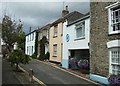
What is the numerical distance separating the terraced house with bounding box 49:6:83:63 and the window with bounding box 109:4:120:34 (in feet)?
45.3

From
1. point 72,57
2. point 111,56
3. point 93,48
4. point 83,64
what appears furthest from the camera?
point 72,57

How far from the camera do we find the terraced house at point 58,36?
108 ft

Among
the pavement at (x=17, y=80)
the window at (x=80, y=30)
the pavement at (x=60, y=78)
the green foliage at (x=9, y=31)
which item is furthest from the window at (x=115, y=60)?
the green foliage at (x=9, y=31)

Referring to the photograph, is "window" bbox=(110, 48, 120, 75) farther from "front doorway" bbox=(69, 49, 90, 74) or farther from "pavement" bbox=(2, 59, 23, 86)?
"front doorway" bbox=(69, 49, 90, 74)

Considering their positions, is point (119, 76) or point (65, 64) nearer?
point (119, 76)

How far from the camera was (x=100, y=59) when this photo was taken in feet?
59.4

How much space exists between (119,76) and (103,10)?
5.28 meters

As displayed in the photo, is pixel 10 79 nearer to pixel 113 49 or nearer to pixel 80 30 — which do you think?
pixel 113 49

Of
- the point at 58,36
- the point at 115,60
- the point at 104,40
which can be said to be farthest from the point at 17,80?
the point at 58,36

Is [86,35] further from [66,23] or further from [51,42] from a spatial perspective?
[51,42]

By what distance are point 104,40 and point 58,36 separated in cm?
1735

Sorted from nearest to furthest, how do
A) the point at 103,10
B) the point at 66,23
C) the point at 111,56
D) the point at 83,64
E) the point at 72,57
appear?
the point at 111,56
the point at 103,10
the point at 83,64
the point at 72,57
the point at 66,23

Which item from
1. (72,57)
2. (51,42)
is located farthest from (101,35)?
(51,42)

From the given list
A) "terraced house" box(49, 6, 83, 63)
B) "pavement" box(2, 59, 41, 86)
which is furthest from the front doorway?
"pavement" box(2, 59, 41, 86)
